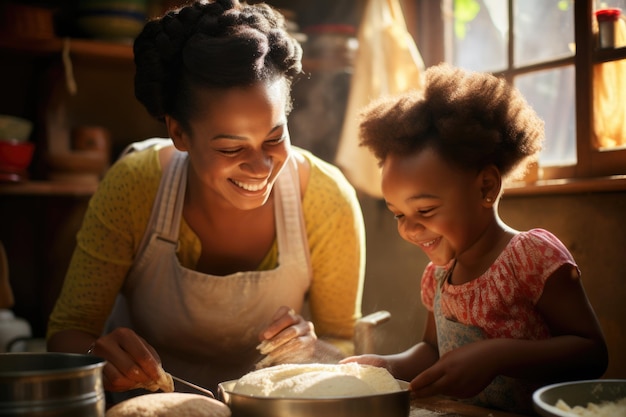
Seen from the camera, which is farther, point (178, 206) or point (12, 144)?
point (12, 144)

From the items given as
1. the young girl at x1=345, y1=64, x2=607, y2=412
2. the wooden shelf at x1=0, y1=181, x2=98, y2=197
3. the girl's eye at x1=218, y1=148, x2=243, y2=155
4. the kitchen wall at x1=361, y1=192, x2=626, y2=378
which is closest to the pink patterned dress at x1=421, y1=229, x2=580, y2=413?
the young girl at x1=345, y1=64, x2=607, y2=412

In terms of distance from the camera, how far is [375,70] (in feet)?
8.62

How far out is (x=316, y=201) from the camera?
77.1 inches

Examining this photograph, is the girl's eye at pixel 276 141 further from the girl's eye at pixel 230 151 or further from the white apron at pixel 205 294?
the white apron at pixel 205 294

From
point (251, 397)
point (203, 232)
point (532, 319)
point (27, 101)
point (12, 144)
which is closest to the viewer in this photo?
point (251, 397)

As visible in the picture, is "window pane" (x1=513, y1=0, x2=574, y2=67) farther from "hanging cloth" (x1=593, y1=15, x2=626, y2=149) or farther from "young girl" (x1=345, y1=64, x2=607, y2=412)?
"young girl" (x1=345, y1=64, x2=607, y2=412)

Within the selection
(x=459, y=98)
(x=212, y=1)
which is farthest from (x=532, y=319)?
(x=212, y=1)

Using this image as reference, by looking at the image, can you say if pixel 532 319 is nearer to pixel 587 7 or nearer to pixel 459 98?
pixel 459 98

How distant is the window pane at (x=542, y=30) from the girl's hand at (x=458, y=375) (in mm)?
1346

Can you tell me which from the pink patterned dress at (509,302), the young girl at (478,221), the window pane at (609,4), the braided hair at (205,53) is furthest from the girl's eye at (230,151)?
the window pane at (609,4)

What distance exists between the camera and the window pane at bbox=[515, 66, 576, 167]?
2.21m

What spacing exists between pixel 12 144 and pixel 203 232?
125 cm

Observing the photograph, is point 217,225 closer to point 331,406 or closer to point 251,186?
point 251,186

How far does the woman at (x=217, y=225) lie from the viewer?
1.64m
